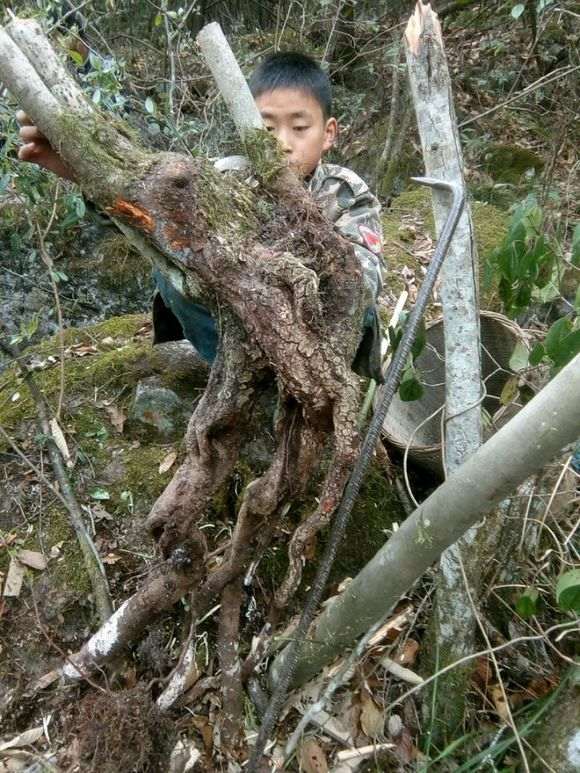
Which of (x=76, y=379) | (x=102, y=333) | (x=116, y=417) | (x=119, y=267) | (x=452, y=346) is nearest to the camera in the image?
(x=452, y=346)

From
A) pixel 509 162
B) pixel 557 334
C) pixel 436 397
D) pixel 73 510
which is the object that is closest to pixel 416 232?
pixel 436 397

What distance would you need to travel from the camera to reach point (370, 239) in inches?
69.7

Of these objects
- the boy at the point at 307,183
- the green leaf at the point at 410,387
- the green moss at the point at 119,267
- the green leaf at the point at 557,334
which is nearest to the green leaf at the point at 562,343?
the green leaf at the point at 557,334

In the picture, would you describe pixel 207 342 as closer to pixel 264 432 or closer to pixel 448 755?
pixel 264 432

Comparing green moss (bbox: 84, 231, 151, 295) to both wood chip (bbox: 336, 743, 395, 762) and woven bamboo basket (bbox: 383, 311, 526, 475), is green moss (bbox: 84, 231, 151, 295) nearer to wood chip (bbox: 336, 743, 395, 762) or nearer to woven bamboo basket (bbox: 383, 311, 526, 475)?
woven bamboo basket (bbox: 383, 311, 526, 475)

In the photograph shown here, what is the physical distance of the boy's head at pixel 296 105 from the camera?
2.04m

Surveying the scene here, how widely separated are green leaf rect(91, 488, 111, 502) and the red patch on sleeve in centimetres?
110

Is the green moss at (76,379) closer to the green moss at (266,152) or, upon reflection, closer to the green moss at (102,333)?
the green moss at (102,333)

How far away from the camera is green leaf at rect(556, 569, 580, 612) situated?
121 cm

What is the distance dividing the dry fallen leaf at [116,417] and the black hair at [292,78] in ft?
3.80

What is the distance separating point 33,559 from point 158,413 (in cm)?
61

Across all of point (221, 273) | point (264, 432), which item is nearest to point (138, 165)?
point (221, 273)

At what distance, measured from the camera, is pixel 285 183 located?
4.24 feet

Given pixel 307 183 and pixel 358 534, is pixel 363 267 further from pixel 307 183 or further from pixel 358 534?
pixel 358 534
